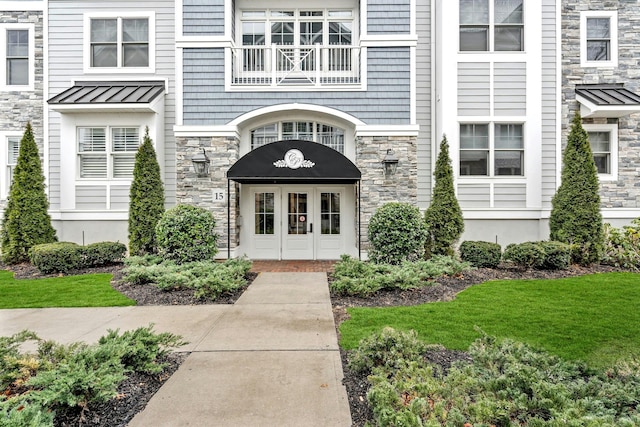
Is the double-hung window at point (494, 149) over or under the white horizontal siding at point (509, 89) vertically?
under

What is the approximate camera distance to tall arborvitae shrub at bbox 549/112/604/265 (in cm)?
985

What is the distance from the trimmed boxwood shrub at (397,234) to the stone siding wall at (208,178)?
453cm

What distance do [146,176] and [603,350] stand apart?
10.7 m

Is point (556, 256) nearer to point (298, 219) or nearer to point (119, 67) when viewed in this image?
point (298, 219)

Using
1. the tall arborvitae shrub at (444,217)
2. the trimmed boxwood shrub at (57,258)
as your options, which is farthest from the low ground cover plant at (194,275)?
the tall arborvitae shrub at (444,217)

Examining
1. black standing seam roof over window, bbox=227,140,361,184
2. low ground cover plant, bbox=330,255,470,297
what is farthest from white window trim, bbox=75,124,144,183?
low ground cover plant, bbox=330,255,470,297

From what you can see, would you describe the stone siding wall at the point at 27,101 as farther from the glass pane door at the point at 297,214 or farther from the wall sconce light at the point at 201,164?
the glass pane door at the point at 297,214

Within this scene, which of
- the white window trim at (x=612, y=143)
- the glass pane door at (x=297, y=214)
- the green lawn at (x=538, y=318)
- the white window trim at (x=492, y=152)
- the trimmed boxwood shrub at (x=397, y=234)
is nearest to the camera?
the green lawn at (x=538, y=318)

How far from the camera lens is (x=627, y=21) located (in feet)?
39.0

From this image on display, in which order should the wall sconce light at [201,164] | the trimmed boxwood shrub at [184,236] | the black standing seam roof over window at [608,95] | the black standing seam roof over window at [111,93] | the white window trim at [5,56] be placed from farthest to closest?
1. the white window trim at [5,56]
2. the black standing seam roof over window at [608,95]
3. the black standing seam roof over window at [111,93]
4. the wall sconce light at [201,164]
5. the trimmed boxwood shrub at [184,236]

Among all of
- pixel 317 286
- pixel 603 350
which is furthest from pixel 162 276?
pixel 603 350

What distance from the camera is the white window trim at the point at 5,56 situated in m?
12.4

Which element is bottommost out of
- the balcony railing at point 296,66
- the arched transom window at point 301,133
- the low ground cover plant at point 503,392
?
the low ground cover plant at point 503,392

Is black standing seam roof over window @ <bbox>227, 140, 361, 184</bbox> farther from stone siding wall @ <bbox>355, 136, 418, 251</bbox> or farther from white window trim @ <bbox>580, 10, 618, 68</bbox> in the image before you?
white window trim @ <bbox>580, 10, 618, 68</bbox>
